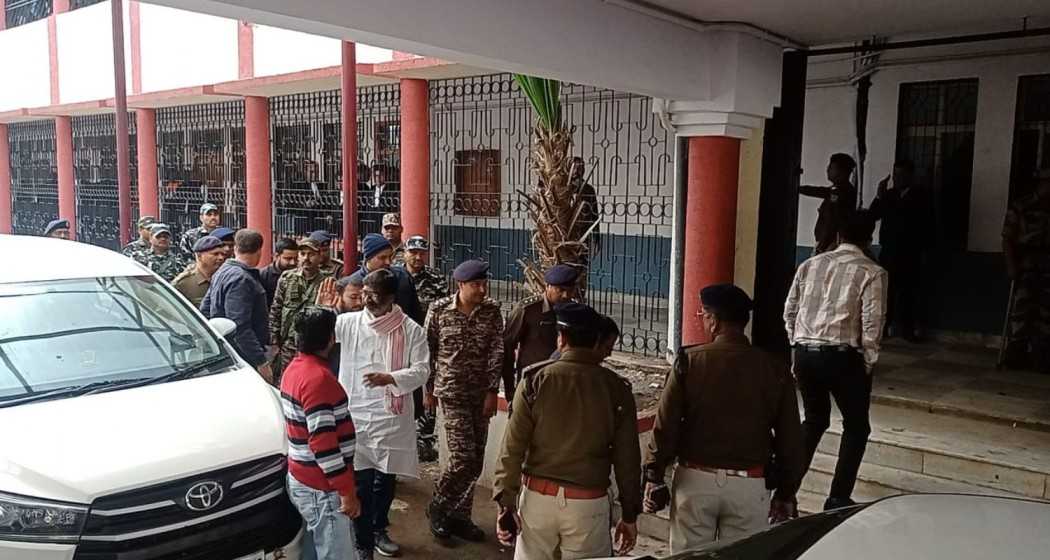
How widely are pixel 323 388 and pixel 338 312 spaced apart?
1.78 m

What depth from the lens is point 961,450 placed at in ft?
16.1

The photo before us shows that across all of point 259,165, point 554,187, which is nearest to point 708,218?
point 554,187

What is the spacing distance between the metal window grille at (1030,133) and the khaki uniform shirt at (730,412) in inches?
224

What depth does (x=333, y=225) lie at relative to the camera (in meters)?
12.5

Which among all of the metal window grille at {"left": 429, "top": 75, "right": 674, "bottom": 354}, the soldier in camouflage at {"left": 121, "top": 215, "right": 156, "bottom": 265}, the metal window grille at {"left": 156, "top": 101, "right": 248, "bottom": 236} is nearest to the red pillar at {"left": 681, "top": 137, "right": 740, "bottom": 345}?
the metal window grille at {"left": 429, "top": 75, "right": 674, "bottom": 354}

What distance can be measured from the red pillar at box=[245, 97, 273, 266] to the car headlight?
9.29 meters

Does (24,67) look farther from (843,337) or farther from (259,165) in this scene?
(843,337)

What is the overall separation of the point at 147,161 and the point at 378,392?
11949 mm

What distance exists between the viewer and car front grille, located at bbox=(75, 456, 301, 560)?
313 centimetres

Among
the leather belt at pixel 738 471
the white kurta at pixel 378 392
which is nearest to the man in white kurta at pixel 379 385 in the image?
the white kurta at pixel 378 392

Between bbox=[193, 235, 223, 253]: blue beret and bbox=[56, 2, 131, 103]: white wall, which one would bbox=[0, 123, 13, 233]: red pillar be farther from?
bbox=[193, 235, 223, 253]: blue beret

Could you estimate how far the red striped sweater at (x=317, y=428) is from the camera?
340cm

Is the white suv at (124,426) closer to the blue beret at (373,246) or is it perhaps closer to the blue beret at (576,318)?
the blue beret at (373,246)

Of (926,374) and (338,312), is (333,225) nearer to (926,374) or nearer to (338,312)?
(338,312)
